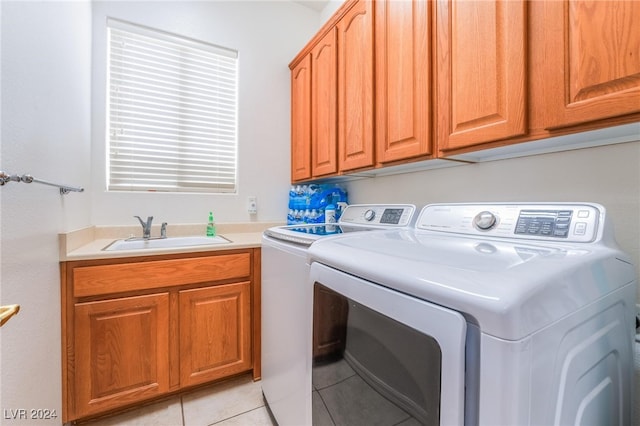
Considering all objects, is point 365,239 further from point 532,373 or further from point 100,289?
point 100,289

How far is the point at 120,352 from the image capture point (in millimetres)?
1386

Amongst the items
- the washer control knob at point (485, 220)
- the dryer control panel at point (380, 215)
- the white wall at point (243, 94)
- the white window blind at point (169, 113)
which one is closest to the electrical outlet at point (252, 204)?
the white wall at point (243, 94)

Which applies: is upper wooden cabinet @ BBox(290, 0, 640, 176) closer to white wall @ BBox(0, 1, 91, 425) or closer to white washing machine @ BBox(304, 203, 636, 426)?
white washing machine @ BBox(304, 203, 636, 426)

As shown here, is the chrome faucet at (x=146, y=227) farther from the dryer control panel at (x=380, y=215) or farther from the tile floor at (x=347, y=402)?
the tile floor at (x=347, y=402)

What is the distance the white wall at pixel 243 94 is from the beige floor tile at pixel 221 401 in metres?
1.15

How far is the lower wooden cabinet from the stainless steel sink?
0.19 meters

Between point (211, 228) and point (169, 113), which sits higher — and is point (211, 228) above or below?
below

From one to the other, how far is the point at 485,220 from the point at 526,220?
0.39 feet

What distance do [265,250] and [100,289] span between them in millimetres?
826

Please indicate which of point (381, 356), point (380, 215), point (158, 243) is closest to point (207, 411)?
point (158, 243)

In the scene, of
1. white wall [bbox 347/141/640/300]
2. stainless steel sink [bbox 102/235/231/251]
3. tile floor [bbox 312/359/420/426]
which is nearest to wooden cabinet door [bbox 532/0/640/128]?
white wall [bbox 347/141/640/300]

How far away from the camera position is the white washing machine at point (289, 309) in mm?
1050

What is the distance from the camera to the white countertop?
1.32 meters

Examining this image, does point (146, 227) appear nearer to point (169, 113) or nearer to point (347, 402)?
point (169, 113)
